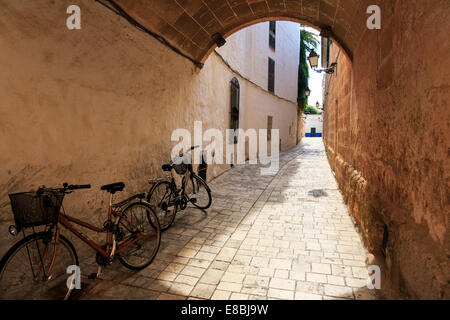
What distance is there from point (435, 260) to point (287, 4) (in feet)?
16.0

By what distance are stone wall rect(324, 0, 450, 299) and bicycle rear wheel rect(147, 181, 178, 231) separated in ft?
9.79

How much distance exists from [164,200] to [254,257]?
1.94m

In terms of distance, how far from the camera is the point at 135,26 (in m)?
4.20

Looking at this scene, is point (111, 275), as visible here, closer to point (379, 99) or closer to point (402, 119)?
point (402, 119)

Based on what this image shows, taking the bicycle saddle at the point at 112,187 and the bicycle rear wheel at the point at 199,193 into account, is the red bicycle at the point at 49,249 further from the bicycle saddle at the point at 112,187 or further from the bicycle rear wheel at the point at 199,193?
the bicycle rear wheel at the point at 199,193

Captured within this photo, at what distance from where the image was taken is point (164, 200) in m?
4.78

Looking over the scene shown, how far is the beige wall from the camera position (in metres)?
2.51

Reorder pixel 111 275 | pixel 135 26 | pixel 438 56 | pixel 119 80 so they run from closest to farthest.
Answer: pixel 438 56 → pixel 111 275 → pixel 119 80 → pixel 135 26

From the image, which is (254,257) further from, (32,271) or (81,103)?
(81,103)

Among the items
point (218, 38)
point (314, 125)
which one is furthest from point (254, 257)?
point (314, 125)

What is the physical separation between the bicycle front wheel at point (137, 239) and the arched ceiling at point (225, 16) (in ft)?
9.00

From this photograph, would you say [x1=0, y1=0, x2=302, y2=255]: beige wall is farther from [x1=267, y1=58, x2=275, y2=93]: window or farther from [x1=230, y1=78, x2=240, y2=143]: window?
[x1=267, y1=58, x2=275, y2=93]: window

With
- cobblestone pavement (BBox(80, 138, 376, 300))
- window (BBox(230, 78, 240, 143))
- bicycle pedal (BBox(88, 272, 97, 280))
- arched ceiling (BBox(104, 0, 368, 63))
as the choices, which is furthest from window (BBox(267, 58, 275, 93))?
bicycle pedal (BBox(88, 272, 97, 280))
